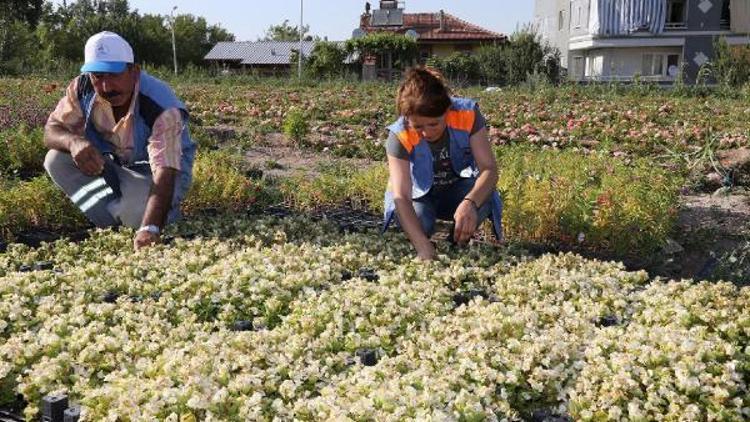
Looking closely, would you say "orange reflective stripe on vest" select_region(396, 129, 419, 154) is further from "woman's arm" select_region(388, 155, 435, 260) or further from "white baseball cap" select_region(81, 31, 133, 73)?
"white baseball cap" select_region(81, 31, 133, 73)

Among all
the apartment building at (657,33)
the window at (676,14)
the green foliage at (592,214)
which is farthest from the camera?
the window at (676,14)

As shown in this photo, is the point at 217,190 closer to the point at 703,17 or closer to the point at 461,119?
the point at 461,119

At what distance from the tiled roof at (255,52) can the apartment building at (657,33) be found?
29.7 meters

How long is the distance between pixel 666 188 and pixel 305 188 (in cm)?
284

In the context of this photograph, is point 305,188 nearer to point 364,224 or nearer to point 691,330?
point 364,224

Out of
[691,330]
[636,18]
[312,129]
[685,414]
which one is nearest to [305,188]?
[691,330]

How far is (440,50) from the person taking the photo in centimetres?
5006

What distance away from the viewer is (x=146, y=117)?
477 centimetres

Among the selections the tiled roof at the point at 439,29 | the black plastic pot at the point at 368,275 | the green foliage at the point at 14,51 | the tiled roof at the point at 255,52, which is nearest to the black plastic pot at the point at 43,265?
the black plastic pot at the point at 368,275

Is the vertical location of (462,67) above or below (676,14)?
below

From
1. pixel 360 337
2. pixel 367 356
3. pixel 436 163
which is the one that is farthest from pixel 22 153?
pixel 367 356

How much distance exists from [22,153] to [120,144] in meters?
2.95

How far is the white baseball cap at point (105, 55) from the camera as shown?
432cm

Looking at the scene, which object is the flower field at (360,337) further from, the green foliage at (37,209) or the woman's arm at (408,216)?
the green foliage at (37,209)
